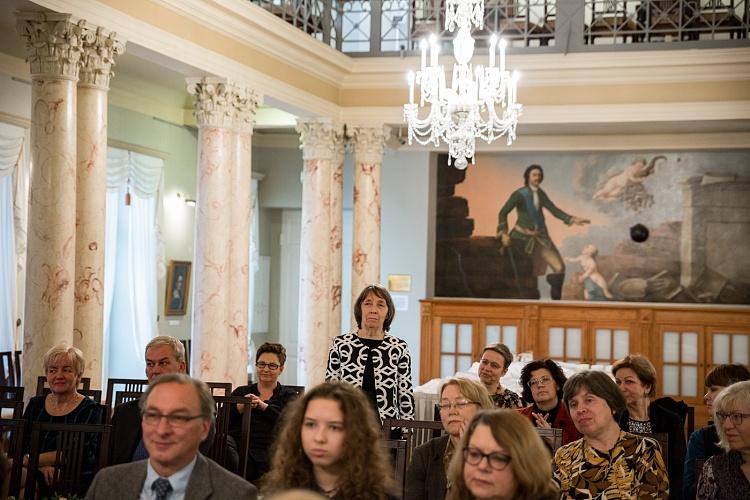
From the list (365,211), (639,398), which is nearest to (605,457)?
(639,398)

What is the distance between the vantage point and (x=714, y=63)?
14.2m

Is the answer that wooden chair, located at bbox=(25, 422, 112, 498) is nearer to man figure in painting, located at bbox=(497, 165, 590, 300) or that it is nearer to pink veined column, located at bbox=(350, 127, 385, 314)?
pink veined column, located at bbox=(350, 127, 385, 314)

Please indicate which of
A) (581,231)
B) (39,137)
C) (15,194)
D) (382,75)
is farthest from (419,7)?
(39,137)

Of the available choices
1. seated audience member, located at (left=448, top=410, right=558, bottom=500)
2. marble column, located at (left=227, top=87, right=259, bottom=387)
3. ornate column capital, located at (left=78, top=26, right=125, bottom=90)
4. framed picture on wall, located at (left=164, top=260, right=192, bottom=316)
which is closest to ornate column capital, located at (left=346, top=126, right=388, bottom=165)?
marble column, located at (left=227, top=87, right=259, bottom=387)

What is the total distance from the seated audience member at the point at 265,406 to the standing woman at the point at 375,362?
0.44m

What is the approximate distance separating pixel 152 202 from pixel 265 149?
3.41 metres

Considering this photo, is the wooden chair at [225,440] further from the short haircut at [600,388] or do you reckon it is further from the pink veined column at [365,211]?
the pink veined column at [365,211]

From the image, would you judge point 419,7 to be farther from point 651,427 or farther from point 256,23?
point 651,427

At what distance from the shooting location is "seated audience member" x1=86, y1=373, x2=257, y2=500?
3764 mm

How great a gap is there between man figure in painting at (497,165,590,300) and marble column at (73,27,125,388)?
8.96m

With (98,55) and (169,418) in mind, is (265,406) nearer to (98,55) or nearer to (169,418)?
(169,418)

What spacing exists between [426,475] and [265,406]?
106 inches

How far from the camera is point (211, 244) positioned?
12492 millimetres

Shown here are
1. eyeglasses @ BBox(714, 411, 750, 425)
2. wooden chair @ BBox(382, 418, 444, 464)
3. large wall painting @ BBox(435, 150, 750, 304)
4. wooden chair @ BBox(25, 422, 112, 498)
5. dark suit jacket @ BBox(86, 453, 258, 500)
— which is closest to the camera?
dark suit jacket @ BBox(86, 453, 258, 500)
